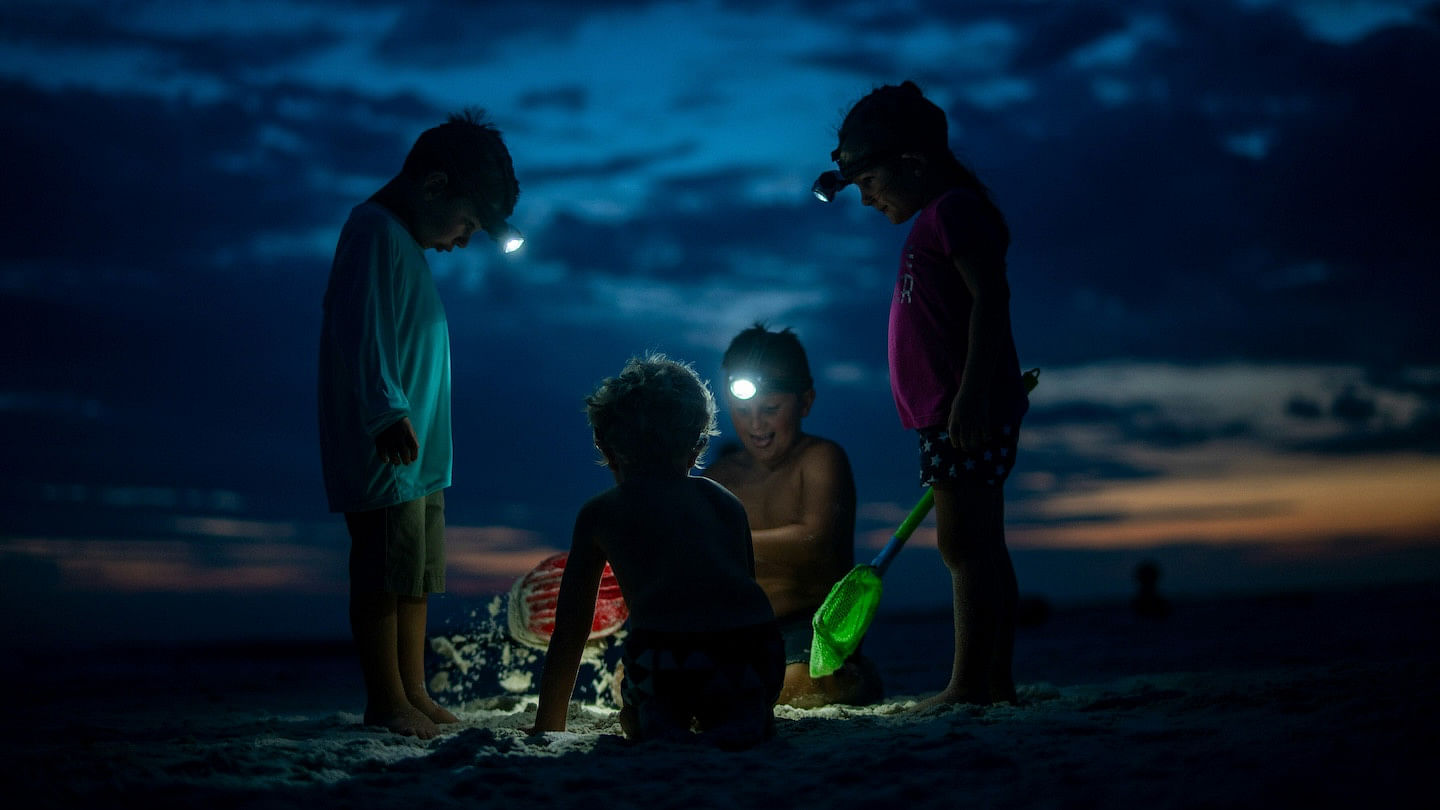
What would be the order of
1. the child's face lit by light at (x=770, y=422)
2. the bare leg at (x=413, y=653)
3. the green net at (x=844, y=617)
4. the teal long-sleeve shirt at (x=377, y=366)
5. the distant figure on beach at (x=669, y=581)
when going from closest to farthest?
1. the distant figure on beach at (x=669, y=581)
2. the teal long-sleeve shirt at (x=377, y=366)
3. the bare leg at (x=413, y=653)
4. the green net at (x=844, y=617)
5. the child's face lit by light at (x=770, y=422)

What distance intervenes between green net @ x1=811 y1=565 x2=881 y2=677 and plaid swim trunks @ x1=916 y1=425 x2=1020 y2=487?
508 mm

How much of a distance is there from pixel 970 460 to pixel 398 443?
1815mm

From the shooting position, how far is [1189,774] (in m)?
1.99

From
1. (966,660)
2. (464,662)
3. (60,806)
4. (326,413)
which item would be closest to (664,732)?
(966,660)

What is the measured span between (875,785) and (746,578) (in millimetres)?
722

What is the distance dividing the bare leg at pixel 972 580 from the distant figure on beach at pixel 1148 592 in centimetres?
1124

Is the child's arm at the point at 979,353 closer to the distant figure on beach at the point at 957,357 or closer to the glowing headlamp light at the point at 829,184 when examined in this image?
the distant figure on beach at the point at 957,357

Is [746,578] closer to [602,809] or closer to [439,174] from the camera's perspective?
[602,809]

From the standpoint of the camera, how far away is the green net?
3598 mm

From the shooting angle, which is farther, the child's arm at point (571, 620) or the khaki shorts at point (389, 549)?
the khaki shorts at point (389, 549)

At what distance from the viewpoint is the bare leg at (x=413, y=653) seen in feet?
11.4

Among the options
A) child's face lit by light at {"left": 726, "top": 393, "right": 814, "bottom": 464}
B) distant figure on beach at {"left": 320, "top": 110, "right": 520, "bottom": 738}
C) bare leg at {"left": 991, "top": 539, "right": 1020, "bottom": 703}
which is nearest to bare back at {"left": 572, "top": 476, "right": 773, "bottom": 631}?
distant figure on beach at {"left": 320, "top": 110, "right": 520, "bottom": 738}

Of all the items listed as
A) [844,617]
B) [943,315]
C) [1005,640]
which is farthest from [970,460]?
[844,617]

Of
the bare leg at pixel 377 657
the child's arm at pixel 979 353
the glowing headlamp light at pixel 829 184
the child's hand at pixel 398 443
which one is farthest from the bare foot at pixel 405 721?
the glowing headlamp light at pixel 829 184
